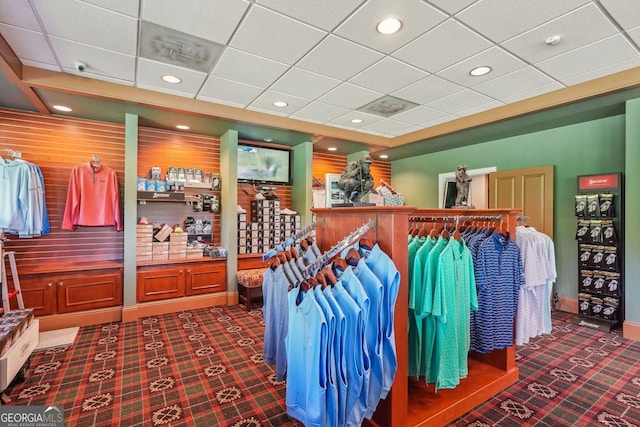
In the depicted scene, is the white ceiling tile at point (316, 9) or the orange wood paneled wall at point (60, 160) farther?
the orange wood paneled wall at point (60, 160)

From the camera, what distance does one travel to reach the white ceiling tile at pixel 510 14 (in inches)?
88.7

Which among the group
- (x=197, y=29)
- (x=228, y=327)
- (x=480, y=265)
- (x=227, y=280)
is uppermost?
(x=197, y=29)

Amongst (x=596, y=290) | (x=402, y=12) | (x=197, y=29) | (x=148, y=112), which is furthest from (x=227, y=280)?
(x=596, y=290)

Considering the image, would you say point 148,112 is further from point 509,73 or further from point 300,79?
point 509,73

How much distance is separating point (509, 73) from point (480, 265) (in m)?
2.42

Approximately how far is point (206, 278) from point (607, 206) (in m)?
5.74

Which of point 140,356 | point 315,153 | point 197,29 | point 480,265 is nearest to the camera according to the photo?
point 480,265

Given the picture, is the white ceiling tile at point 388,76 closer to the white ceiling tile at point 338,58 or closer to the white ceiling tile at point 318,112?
the white ceiling tile at point 338,58

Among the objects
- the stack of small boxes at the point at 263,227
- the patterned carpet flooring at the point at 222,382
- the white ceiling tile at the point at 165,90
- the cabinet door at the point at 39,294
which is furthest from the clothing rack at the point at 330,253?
the cabinet door at the point at 39,294

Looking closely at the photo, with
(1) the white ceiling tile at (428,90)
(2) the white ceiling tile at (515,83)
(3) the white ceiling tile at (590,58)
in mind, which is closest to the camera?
(3) the white ceiling tile at (590,58)

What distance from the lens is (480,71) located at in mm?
3311

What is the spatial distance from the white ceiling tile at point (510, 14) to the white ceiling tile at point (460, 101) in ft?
4.31

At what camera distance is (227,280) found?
16.2 feet

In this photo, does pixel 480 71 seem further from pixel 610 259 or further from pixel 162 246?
pixel 162 246
